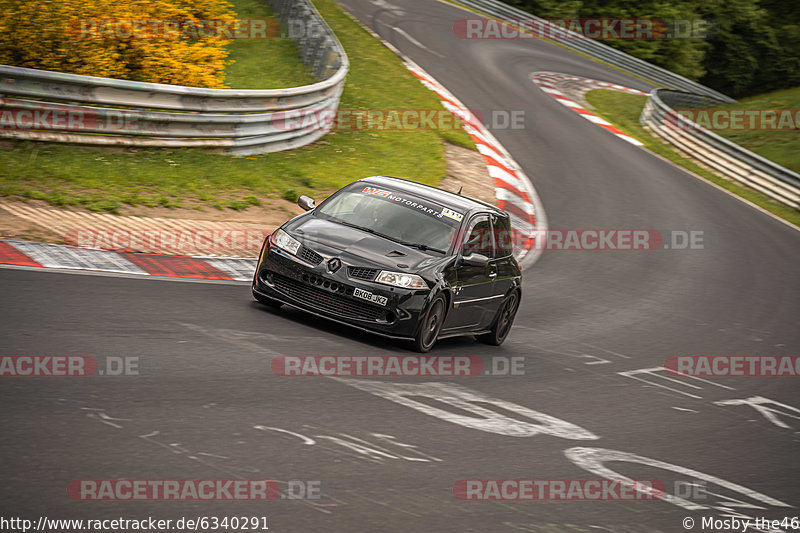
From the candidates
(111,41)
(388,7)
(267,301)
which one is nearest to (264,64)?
(111,41)

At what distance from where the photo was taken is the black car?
935 cm

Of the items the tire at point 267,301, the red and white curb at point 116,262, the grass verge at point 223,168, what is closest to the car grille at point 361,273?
the tire at point 267,301

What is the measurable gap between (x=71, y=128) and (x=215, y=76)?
469 cm

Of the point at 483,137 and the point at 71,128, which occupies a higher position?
the point at 71,128

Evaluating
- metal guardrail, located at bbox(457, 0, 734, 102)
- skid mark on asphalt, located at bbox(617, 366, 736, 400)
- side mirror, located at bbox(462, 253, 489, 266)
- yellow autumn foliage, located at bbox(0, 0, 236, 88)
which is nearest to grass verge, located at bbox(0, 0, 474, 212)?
yellow autumn foliage, located at bbox(0, 0, 236, 88)

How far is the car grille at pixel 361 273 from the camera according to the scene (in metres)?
9.38

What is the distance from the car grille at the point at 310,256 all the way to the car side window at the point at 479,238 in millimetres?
1627

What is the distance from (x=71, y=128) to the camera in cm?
1430

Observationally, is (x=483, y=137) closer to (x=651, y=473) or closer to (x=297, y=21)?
(x=297, y=21)

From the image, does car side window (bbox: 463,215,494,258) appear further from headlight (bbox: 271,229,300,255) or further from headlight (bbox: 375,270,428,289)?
headlight (bbox: 271,229,300,255)

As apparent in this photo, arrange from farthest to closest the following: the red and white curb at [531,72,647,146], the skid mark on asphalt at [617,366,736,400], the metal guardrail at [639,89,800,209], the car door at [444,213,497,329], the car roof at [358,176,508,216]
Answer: the red and white curb at [531,72,647,146]
the metal guardrail at [639,89,800,209]
the car roof at [358,176,508,216]
the skid mark on asphalt at [617,366,736,400]
the car door at [444,213,497,329]

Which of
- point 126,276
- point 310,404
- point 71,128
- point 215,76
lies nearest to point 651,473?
point 310,404

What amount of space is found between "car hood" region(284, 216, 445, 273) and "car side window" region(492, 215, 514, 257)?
144cm

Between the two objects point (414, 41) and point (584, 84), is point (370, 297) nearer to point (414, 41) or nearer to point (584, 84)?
point (414, 41)
